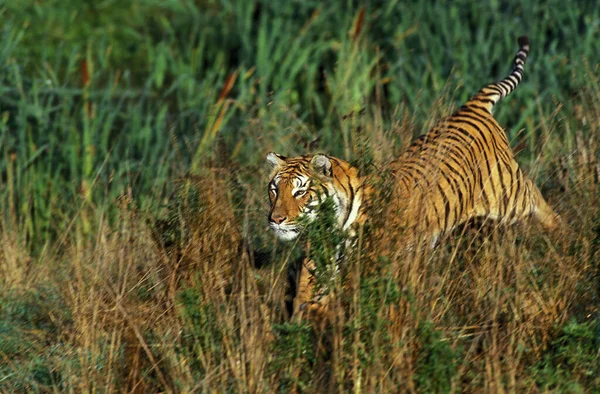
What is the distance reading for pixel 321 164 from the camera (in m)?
4.77

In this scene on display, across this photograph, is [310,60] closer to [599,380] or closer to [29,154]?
[29,154]

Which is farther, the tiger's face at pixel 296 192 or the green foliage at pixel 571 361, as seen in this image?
the tiger's face at pixel 296 192

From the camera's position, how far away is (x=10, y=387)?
448 centimetres

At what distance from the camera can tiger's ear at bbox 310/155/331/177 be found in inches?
186

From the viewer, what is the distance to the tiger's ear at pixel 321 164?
15.5ft

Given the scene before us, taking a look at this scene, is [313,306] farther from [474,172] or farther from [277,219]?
[474,172]

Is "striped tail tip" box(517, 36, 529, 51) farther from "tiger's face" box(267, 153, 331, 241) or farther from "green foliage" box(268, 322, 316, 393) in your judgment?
"green foliage" box(268, 322, 316, 393)

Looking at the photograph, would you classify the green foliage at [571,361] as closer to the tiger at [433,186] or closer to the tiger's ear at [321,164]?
the tiger at [433,186]

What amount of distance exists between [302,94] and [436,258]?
4.11 meters

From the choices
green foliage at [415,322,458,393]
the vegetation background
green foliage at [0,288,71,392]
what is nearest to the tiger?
the vegetation background

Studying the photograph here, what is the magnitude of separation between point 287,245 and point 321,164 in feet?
1.21

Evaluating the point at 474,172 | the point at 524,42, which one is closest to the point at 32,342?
the point at 474,172

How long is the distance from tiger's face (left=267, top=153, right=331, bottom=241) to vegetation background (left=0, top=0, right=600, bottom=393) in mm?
110

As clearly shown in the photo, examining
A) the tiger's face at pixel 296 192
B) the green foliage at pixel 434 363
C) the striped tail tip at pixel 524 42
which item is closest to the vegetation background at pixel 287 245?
the green foliage at pixel 434 363
